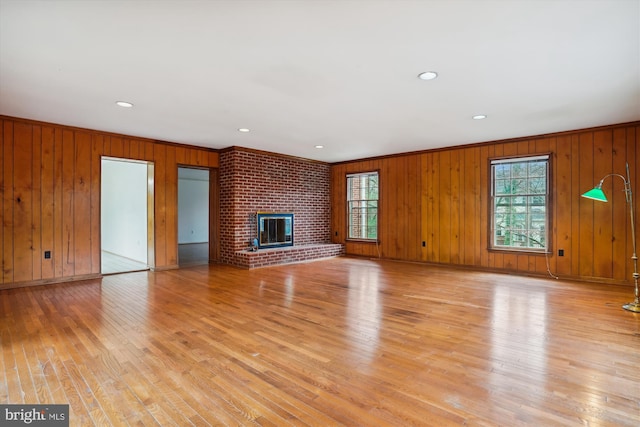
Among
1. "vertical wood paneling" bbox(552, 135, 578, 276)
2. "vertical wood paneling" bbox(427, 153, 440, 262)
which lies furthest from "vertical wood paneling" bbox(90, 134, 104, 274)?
"vertical wood paneling" bbox(552, 135, 578, 276)

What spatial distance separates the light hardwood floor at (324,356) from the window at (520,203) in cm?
141

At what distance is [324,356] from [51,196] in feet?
16.1

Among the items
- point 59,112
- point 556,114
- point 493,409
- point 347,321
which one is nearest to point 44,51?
point 59,112

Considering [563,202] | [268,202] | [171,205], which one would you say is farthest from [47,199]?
[563,202]

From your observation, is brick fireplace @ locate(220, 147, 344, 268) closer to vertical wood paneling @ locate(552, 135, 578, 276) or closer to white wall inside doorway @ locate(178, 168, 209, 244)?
vertical wood paneling @ locate(552, 135, 578, 276)

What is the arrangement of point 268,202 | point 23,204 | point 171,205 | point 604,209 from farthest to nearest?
point 268,202, point 171,205, point 604,209, point 23,204

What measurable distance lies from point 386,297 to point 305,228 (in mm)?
4142

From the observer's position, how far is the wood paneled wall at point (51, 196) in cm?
457

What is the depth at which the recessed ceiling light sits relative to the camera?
10.0ft

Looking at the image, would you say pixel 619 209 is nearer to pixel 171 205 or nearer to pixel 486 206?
Result: pixel 486 206

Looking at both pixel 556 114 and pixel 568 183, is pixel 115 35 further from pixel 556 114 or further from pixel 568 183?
pixel 568 183

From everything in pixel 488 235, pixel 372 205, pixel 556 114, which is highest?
pixel 556 114

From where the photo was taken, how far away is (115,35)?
7.91 feet

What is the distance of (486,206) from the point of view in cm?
602
